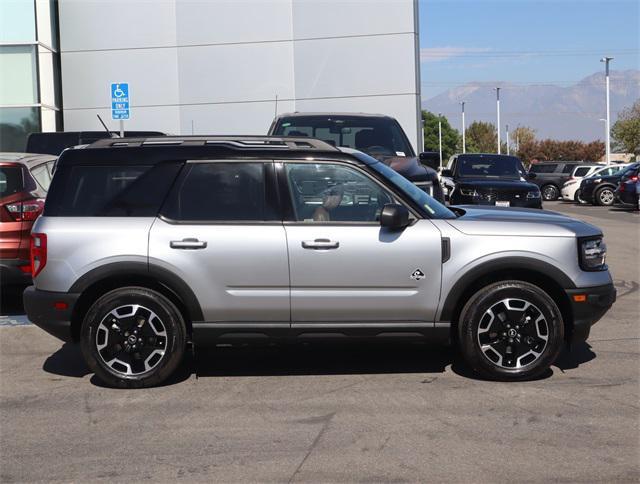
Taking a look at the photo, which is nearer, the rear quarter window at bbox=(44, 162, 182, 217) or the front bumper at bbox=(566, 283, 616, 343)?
the front bumper at bbox=(566, 283, 616, 343)

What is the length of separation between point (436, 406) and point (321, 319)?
1.06m

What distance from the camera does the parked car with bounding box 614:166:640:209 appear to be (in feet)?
85.1

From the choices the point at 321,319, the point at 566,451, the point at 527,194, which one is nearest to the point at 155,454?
the point at 321,319

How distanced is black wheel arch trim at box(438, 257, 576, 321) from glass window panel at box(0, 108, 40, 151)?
19.0 m

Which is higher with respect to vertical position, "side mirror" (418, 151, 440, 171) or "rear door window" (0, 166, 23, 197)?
"side mirror" (418, 151, 440, 171)

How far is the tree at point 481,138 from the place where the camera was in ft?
351

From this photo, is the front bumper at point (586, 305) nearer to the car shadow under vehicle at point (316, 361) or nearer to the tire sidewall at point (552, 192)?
the car shadow under vehicle at point (316, 361)

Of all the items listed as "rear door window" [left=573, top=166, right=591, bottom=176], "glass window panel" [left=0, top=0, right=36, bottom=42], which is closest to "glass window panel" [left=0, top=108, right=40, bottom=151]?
"glass window panel" [left=0, top=0, right=36, bottom=42]

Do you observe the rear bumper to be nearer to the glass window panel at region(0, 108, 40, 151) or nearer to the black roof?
the black roof

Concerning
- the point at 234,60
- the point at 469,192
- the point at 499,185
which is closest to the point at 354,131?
the point at 469,192

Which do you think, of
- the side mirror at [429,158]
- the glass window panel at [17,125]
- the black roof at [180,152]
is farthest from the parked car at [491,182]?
the glass window panel at [17,125]

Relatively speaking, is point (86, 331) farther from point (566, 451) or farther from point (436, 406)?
point (566, 451)

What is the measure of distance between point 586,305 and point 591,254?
0.41m

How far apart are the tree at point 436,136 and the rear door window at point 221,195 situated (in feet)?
337
